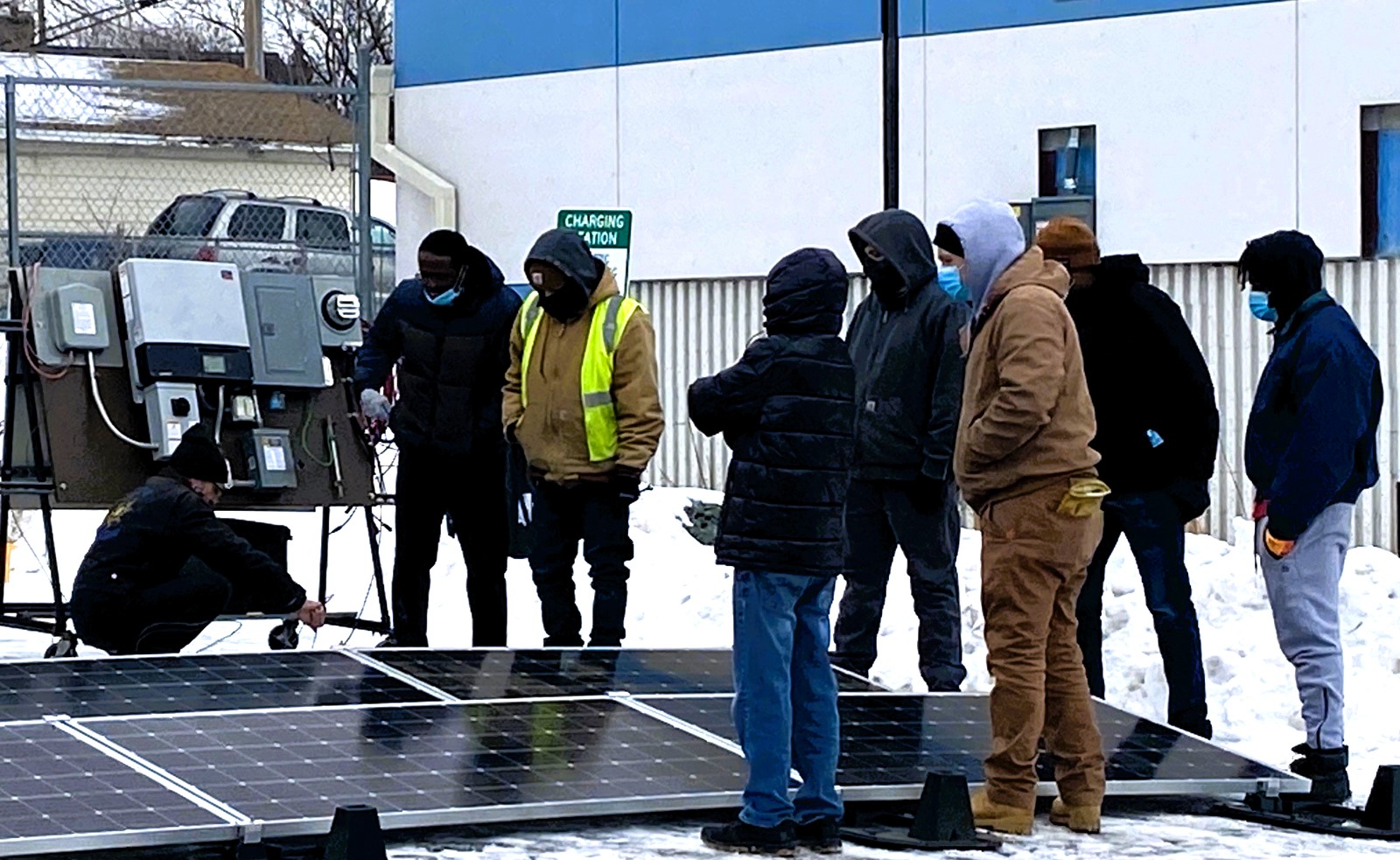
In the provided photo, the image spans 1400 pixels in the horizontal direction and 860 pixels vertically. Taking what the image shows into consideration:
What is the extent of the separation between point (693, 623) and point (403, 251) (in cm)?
972

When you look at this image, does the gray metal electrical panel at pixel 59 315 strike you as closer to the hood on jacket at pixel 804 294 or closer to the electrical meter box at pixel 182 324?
the electrical meter box at pixel 182 324

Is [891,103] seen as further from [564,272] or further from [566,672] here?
[566,672]

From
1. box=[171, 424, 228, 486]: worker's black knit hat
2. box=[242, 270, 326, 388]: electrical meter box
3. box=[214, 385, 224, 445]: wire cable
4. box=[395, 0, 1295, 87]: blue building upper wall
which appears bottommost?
box=[171, 424, 228, 486]: worker's black knit hat

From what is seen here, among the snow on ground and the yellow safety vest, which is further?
the yellow safety vest

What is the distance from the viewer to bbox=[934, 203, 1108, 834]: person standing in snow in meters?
7.96

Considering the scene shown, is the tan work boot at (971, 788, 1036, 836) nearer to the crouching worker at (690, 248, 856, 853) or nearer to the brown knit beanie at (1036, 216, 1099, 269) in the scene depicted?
the crouching worker at (690, 248, 856, 853)

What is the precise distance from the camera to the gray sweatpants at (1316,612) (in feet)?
29.6

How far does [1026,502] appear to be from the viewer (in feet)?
26.3

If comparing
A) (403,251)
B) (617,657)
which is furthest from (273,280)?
(403,251)

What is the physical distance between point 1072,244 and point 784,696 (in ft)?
8.75

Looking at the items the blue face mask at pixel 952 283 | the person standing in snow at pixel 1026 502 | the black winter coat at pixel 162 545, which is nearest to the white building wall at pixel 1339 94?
the blue face mask at pixel 952 283

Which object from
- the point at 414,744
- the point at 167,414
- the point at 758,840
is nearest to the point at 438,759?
the point at 414,744

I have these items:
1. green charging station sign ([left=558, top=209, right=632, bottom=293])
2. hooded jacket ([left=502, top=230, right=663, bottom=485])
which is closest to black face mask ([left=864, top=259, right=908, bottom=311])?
hooded jacket ([left=502, top=230, right=663, bottom=485])

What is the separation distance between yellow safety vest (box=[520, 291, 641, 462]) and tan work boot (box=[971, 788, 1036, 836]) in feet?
10.0
